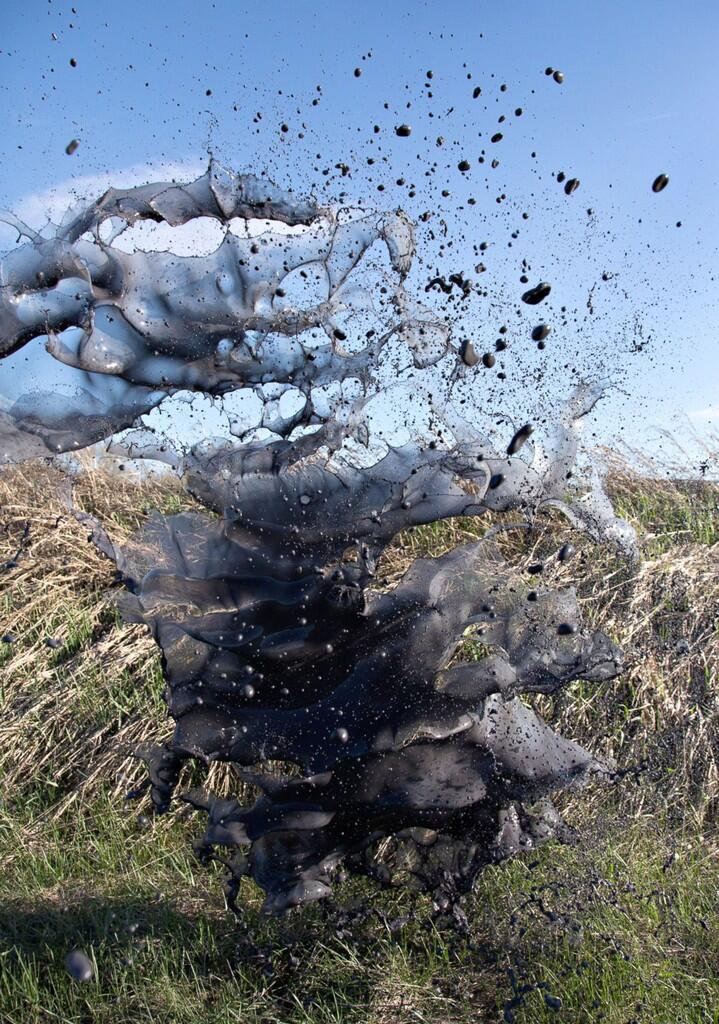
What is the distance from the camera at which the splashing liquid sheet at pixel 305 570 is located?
334 cm

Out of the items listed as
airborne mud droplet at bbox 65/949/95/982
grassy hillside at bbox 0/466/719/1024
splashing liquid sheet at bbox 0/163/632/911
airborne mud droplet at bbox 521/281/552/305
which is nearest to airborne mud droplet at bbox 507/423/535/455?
splashing liquid sheet at bbox 0/163/632/911

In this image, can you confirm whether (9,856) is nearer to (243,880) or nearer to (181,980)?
(243,880)

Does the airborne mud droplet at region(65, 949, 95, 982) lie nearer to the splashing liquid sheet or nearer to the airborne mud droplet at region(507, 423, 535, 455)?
the splashing liquid sheet

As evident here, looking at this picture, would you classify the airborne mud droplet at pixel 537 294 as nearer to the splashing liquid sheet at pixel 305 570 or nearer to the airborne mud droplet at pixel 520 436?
the splashing liquid sheet at pixel 305 570

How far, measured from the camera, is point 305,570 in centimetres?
335

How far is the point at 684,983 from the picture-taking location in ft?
10.4

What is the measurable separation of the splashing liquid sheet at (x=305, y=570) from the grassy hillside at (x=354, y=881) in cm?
29

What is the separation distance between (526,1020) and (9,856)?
267 centimetres

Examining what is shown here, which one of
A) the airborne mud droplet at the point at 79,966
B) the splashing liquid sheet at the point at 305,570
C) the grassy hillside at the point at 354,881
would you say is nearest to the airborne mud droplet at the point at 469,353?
the splashing liquid sheet at the point at 305,570

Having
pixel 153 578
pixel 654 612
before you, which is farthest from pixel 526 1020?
pixel 654 612

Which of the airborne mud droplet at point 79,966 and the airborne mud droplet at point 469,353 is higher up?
the airborne mud droplet at point 469,353

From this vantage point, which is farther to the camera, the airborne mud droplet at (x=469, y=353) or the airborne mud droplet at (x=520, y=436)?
the airborne mud droplet at (x=469, y=353)

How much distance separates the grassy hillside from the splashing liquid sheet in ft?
0.96

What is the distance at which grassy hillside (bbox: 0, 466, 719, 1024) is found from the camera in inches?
127
